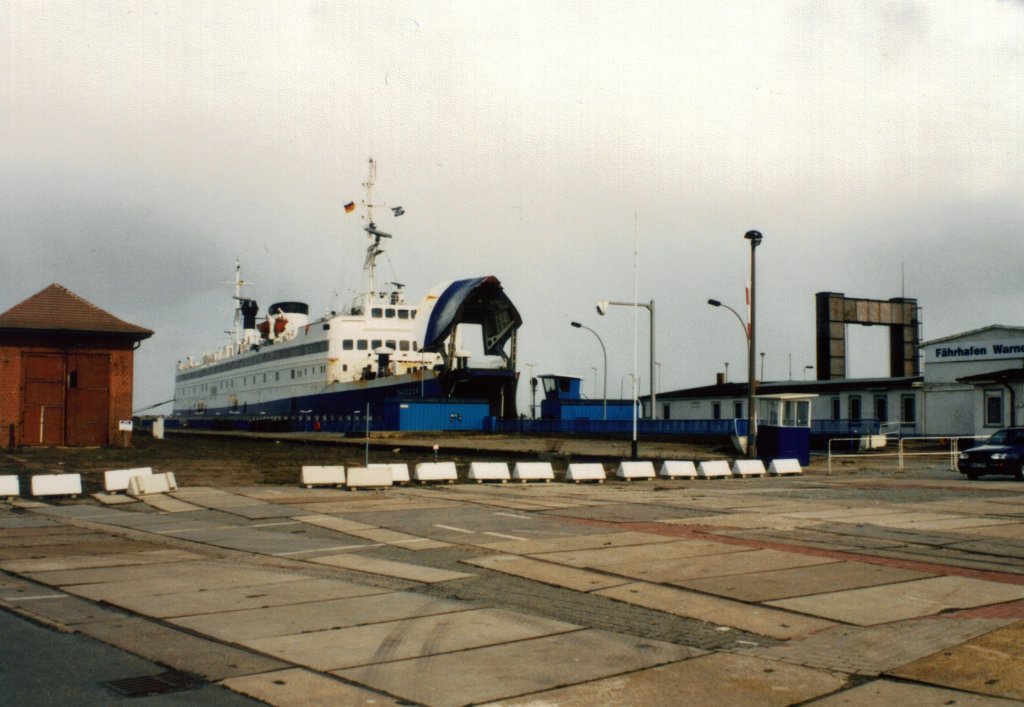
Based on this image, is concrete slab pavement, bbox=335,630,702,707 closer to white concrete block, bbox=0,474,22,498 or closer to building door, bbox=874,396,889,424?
white concrete block, bbox=0,474,22,498

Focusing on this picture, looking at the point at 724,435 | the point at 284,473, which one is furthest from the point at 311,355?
the point at 284,473

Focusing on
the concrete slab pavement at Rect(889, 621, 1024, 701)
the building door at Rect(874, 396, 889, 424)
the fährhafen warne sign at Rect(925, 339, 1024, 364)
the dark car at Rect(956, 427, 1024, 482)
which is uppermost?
the fährhafen warne sign at Rect(925, 339, 1024, 364)

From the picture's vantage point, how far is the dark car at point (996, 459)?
2464cm

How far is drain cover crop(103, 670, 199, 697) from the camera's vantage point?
5562 millimetres

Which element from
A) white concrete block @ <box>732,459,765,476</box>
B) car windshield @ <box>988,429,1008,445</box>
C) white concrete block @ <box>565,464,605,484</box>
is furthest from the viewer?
white concrete block @ <box>732,459,765,476</box>

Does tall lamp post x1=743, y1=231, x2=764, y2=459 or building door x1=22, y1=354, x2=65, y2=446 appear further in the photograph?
building door x1=22, y1=354, x2=65, y2=446

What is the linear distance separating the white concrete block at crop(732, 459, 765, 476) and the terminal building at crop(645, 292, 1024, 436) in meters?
19.3

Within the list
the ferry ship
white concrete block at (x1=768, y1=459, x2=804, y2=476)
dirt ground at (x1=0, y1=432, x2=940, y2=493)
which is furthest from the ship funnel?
white concrete block at (x1=768, y1=459, x2=804, y2=476)

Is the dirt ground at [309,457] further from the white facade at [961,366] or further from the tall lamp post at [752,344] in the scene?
the white facade at [961,366]

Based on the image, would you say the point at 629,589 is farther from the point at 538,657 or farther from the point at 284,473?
the point at 284,473

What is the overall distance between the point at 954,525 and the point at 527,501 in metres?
7.79

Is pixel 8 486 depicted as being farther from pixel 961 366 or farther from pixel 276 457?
pixel 961 366

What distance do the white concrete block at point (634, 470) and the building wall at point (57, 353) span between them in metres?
22.1

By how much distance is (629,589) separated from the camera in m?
9.05
